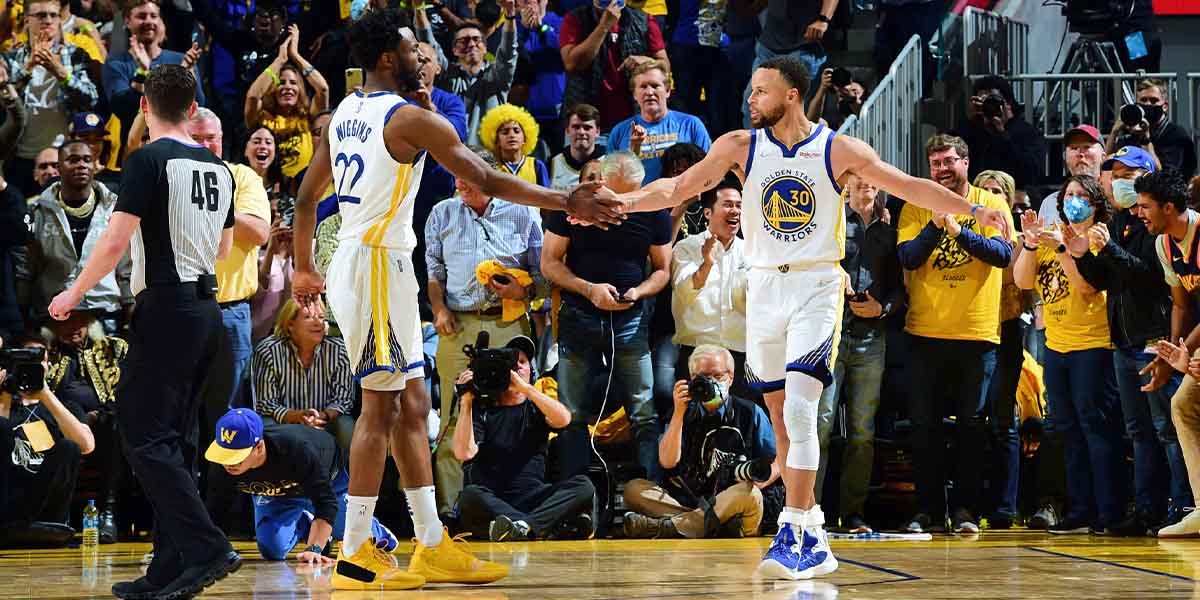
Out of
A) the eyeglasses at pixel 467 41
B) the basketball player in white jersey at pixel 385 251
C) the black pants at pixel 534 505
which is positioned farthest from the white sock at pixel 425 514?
the eyeglasses at pixel 467 41

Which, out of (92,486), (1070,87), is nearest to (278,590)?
(92,486)

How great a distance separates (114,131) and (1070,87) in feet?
26.3

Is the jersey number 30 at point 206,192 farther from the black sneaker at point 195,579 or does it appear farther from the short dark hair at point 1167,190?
the short dark hair at point 1167,190

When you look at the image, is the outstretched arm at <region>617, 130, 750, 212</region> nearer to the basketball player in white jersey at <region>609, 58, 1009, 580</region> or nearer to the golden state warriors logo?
the basketball player in white jersey at <region>609, 58, 1009, 580</region>

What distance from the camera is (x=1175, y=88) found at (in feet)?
41.5

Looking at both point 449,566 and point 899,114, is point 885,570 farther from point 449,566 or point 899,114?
point 899,114

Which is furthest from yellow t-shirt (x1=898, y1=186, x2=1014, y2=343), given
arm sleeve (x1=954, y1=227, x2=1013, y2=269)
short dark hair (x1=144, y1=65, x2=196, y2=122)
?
short dark hair (x1=144, y1=65, x2=196, y2=122)

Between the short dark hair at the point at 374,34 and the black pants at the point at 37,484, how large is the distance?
12.6ft

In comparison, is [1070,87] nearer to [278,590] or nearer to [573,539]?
[573,539]

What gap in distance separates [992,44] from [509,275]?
6.12 meters

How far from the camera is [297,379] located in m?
8.83

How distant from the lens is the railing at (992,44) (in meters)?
13.0

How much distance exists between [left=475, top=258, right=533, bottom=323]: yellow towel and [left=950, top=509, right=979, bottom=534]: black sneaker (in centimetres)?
299

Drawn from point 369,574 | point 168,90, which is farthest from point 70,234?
point 369,574
